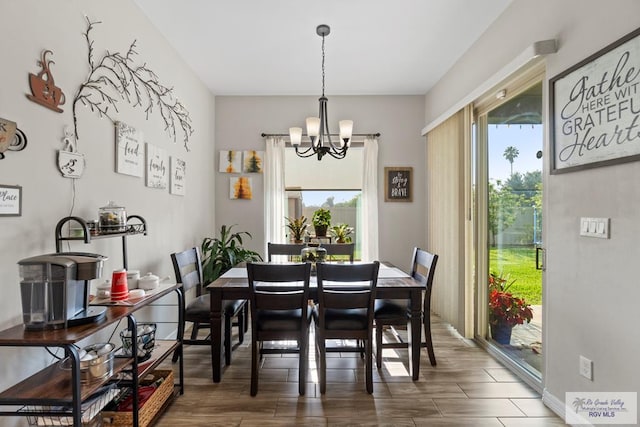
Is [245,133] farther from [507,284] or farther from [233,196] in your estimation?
[507,284]

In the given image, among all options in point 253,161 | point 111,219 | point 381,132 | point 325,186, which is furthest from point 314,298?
point 381,132

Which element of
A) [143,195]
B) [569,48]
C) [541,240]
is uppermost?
[569,48]

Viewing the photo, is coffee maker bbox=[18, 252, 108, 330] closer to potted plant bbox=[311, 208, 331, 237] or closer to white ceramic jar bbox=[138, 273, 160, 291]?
white ceramic jar bbox=[138, 273, 160, 291]

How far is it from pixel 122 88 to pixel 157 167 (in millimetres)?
709

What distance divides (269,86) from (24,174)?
3.08m

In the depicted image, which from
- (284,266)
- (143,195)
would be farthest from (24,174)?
(284,266)

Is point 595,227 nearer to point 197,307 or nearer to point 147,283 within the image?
point 147,283

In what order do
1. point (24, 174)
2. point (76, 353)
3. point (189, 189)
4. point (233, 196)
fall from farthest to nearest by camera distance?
1. point (233, 196)
2. point (189, 189)
3. point (24, 174)
4. point (76, 353)

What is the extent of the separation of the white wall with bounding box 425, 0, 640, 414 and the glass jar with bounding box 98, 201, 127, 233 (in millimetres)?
2658

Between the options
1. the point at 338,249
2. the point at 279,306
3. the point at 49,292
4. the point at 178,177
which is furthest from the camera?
the point at 338,249

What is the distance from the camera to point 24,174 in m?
1.64

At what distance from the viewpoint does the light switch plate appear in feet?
5.75

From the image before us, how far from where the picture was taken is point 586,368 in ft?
6.25

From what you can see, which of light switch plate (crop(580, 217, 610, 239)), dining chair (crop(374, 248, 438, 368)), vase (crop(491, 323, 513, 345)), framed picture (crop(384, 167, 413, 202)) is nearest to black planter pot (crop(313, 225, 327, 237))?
framed picture (crop(384, 167, 413, 202))
